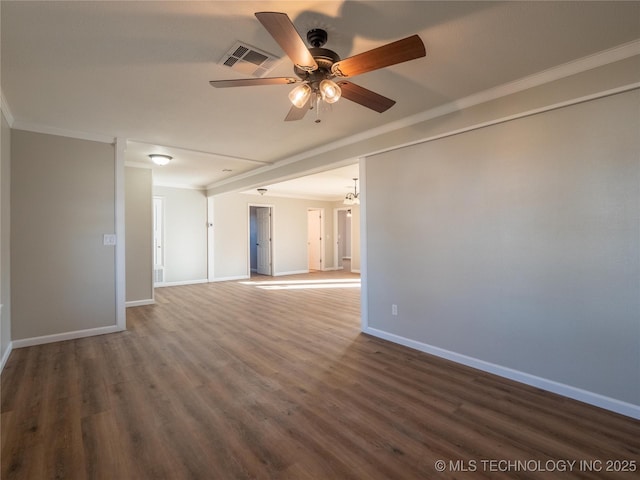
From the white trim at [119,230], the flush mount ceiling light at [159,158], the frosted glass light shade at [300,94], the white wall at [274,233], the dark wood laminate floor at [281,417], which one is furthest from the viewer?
the white wall at [274,233]

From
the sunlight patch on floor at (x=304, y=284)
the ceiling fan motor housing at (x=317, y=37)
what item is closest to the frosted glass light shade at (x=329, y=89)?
the ceiling fan motor housing at (x=317, y=37)

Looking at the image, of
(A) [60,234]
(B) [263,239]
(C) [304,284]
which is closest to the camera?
(A) [60,234]

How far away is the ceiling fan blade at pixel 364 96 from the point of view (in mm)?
2082

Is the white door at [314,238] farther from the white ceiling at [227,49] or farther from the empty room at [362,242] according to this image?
the white ceiling at [227,49]

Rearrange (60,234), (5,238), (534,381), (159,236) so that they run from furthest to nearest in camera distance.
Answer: (159,236), (60,234), (5,238), (534,381)

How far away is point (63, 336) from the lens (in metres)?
3.80

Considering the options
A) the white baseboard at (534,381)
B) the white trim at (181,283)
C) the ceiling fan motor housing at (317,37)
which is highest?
the ceiling fan motor housing at (317,37)

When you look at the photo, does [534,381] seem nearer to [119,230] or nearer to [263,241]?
[119,230]

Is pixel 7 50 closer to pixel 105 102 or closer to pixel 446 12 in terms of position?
pixel 105 102

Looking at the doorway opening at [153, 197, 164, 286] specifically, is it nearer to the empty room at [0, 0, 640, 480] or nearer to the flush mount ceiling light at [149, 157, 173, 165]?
the flush mount ceiling light at [149, 157, 173, 165]

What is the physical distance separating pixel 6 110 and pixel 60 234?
4.65 feet

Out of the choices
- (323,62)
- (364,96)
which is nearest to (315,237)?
(364,96)

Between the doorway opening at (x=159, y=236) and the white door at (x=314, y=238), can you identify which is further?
the white door at (x=314, y=238)

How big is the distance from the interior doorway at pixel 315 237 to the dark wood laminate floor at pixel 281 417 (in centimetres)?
717
